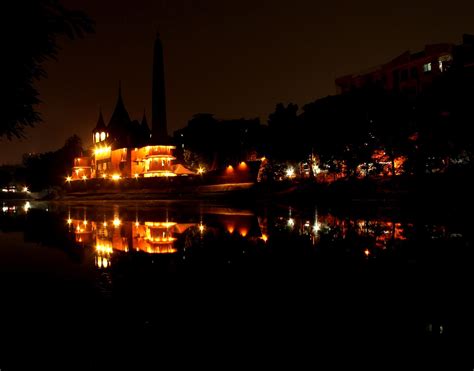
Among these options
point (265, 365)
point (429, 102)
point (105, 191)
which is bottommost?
point (265, 365)

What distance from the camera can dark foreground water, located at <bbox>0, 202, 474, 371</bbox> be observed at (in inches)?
202

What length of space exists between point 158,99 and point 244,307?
77.3 meters

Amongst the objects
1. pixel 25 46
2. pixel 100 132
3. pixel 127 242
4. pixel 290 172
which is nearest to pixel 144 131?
pixel 100 132

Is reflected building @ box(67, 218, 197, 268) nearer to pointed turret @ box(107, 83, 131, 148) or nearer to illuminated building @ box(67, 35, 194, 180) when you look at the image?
illuminated building @ box(67, 35, 194, 180)

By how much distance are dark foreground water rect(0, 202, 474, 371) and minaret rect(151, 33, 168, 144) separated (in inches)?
2759

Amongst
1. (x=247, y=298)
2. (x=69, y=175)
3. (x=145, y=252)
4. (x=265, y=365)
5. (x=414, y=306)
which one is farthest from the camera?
(x=69, y=175)

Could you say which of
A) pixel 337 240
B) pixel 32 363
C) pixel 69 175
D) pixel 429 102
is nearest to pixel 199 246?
pixel 337 240

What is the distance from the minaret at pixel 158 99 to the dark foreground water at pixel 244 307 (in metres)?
70.1

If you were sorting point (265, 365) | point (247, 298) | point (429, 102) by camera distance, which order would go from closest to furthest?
point (265, 365) → point (247, 298) → point (429, 102)

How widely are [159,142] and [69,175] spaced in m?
41.6

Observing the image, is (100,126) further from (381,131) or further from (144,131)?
(381,131)

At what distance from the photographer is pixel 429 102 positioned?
131ft

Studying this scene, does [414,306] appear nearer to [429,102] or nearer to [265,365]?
[265,365]

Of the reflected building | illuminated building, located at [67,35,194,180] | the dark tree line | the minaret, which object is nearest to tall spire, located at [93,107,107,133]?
illuminated building, located at [67,35,194,180]
